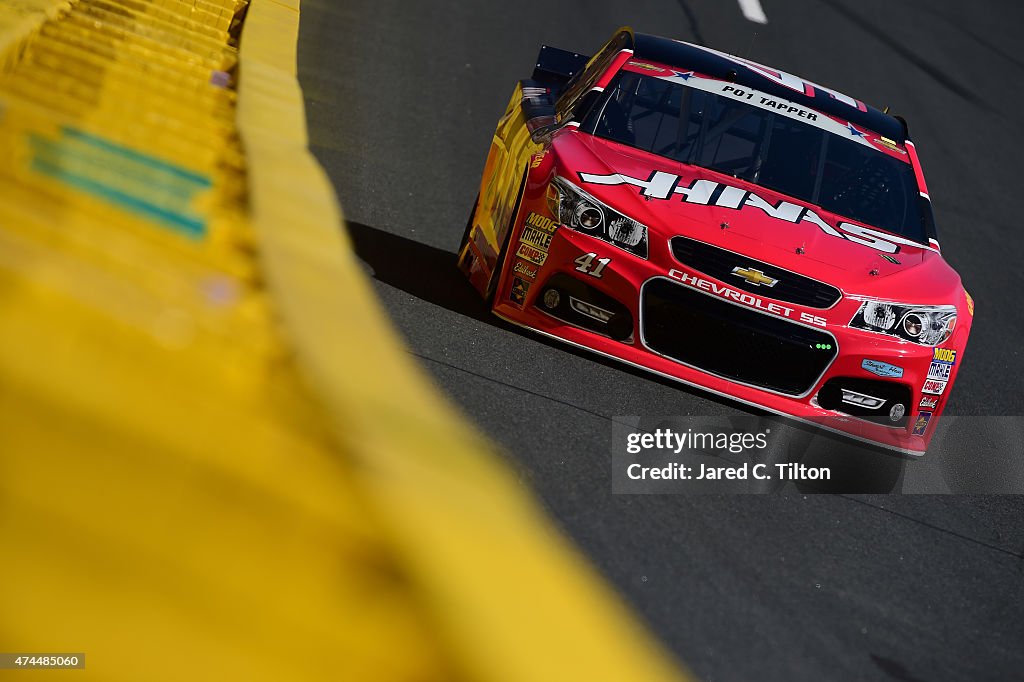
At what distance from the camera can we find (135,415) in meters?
2.96

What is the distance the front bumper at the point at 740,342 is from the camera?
6152mm

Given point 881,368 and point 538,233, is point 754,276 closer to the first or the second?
point 881,368

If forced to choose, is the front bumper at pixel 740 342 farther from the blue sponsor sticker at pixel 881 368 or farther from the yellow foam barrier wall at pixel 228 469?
the yellow foam barrier wall at pixel 228 469

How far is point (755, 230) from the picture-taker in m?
6.34

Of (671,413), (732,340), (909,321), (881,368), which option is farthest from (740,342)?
(909,321)

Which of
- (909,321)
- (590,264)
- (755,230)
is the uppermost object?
(755,230)

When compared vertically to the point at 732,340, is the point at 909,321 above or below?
above

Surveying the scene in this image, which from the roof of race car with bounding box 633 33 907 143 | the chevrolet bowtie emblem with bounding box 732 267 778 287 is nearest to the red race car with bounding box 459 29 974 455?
the chevrolet bowtie emblem with bounding box 732 267 778 287

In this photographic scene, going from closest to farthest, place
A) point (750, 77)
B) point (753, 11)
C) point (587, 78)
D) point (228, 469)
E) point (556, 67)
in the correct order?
point (228, 469) → point (587, 78) → point (750, 77) → point (556, 67) → point (753, 11)

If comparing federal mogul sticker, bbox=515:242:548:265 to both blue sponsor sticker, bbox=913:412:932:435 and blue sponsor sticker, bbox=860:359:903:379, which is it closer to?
blue sponsor sticker, bbox=860:359:903:379

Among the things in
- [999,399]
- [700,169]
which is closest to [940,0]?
[999,399]

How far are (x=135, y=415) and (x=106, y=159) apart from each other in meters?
2.14

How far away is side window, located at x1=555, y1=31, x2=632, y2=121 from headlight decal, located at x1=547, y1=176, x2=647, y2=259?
935 mm

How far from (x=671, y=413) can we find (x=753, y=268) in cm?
75
